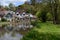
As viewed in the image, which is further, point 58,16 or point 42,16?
point 42,16

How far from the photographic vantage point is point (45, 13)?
38.9m

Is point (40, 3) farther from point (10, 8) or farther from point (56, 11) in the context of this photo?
point (10, 8)

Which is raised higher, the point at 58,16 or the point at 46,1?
the point at 46,1

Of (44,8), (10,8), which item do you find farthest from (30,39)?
(10,8)

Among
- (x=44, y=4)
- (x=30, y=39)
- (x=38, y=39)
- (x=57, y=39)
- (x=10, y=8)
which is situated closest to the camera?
(x=57, y=39)

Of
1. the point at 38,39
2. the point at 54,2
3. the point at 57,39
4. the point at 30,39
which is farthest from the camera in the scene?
the point at 54,2

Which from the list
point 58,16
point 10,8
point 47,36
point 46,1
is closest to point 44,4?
point 46,1

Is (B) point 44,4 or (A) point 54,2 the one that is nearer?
(A) point 54,2

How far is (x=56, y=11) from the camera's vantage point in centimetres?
3469

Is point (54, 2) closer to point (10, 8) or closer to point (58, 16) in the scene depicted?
point (58, 16)

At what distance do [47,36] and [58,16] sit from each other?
70.4 ft

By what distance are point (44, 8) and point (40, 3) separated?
1116 millimetres

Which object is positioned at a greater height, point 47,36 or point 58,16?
point 47,36

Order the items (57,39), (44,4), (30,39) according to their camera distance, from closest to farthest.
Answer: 1. (57,39)
2. (30,39)
3. (44,4)
